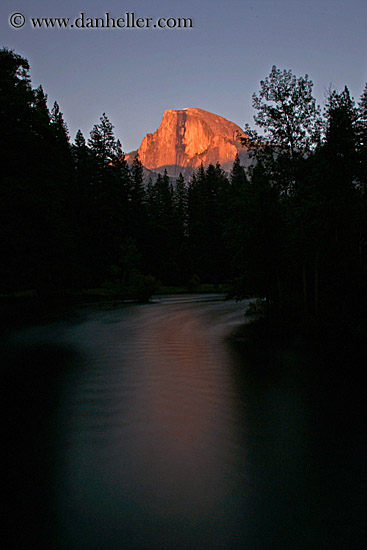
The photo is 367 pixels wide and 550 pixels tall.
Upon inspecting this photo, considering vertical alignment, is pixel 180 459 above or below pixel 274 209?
below

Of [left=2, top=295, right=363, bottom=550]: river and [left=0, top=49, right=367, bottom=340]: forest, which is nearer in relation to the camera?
[left=2, top=295, right=363, bottom=550]: river

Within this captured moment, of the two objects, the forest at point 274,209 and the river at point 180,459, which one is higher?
the forest at point 274,209

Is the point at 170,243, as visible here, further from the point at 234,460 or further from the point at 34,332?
the point at 234,460

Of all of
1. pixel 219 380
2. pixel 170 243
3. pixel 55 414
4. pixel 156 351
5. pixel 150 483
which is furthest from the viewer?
pixel 170 243

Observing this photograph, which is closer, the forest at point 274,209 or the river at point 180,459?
the river at point 180,459

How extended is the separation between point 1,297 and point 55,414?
121ft

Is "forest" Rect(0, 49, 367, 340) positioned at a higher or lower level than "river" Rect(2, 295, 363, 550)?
higher

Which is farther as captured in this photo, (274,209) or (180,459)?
(274,209)

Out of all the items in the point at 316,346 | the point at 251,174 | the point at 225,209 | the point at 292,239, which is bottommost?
the point at 316,346

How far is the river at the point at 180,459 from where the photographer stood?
4.58 meters

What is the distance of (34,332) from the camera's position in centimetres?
2392

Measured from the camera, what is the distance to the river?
4.58 m

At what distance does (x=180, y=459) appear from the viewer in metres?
6.53

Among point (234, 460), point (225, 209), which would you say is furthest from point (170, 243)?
point (234, 460)
